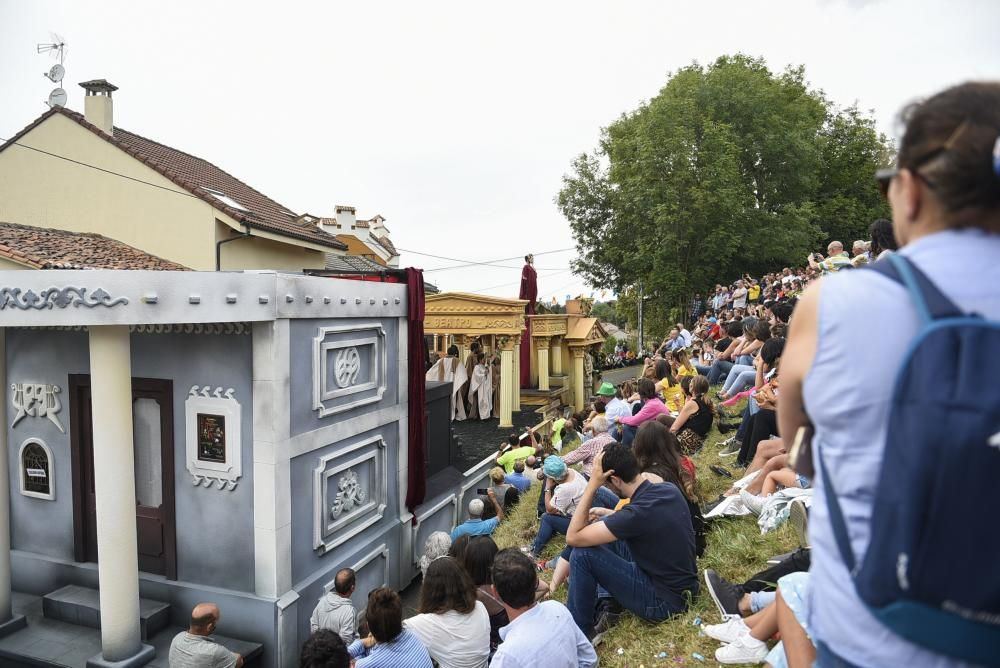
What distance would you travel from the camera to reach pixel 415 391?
10.6m

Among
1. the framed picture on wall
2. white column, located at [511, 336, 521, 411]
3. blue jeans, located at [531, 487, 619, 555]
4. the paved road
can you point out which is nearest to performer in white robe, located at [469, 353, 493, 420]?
white column, located at [511, 336, 521, 411]

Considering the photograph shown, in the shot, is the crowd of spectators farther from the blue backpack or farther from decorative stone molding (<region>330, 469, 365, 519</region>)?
decorative stone molding (<region>330, 469, 365, 519</region>)

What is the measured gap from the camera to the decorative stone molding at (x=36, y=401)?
8023mm

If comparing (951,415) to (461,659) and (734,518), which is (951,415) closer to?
(461,659)

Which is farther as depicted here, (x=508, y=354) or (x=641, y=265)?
(x=641, y=265)

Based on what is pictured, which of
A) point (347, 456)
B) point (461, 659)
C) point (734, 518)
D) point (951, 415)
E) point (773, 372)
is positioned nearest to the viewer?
point (951, 415)

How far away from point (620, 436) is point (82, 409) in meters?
7.38

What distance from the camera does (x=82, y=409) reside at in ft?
26.0

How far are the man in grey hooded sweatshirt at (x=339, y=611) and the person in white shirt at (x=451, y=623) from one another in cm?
207

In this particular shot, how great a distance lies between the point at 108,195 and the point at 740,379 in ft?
54.8

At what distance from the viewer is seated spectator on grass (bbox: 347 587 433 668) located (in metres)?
4.45

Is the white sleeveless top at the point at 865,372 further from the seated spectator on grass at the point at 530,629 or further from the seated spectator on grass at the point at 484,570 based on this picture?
the seated spectator on grass at the point at 484,570

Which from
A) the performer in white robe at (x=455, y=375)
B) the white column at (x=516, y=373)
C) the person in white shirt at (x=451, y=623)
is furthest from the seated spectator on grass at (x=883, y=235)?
the performer in white robe at (x=455, y=375)

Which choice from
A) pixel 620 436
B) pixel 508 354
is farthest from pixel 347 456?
pixel 508 354
